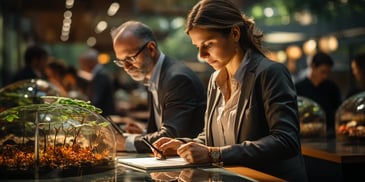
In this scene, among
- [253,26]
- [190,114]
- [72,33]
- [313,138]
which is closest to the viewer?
[253,26]

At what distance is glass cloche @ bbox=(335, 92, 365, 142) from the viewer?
5.14 m

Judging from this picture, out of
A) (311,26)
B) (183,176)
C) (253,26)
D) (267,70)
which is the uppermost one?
(311,26)

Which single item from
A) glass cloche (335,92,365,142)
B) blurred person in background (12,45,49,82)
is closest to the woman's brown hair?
glass cloche (335,92,365,142)

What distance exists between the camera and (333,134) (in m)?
5.96

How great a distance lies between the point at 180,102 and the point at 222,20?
95 cm

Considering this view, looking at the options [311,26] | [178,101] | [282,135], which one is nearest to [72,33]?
[311,26]

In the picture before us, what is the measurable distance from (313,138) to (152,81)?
1.71m

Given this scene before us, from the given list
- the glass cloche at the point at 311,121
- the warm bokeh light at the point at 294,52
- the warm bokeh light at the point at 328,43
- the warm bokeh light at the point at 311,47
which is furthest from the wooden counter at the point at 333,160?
the warm bokeh light at the point at 294,52

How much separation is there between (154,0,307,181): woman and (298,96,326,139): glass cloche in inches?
81.2

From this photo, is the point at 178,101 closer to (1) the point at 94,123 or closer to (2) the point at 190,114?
(2) the point at 190,114

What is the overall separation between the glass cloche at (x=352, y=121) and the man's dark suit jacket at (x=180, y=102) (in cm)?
136

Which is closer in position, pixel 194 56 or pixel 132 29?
pixel 132 29

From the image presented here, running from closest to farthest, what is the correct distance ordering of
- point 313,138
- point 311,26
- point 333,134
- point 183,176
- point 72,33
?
point 183,176 < point 313,138 < point 333,134 < point 311,26 < point 72,33

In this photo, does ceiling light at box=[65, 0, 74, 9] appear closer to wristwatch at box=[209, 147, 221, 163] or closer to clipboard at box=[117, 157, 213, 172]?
clipboard at box=[117, 157, 213, 172]
